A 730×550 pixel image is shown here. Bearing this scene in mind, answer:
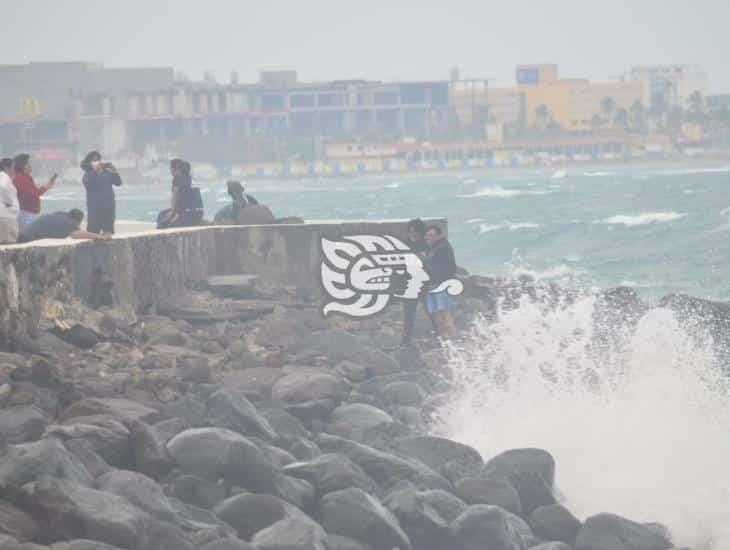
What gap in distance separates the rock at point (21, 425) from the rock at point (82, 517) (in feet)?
4.37

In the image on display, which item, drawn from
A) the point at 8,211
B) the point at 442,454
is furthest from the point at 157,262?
the point at 442,454

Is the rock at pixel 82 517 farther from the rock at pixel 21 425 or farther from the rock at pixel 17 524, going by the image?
the rock at pixel 21 425

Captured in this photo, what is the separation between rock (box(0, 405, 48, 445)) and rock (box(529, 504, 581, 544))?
2808 millimetres

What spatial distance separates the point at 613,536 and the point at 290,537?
222cm

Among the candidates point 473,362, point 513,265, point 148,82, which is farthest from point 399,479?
point 148,82

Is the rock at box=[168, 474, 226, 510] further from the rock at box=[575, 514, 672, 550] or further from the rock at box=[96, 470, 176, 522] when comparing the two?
the rock at box=[575, 514, 672, 550]

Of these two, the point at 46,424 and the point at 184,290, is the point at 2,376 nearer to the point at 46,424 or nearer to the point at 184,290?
the point at 46,424

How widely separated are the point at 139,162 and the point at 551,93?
55.1 meters

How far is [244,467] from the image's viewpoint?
8219 millimetres

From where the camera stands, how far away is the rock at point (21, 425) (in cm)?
834

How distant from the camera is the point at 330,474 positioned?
27.6 ft

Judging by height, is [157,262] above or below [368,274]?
above

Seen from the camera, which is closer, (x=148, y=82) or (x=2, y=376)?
(x=2, y=376)

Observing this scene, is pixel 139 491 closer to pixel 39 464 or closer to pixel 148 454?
pixel 39 464
